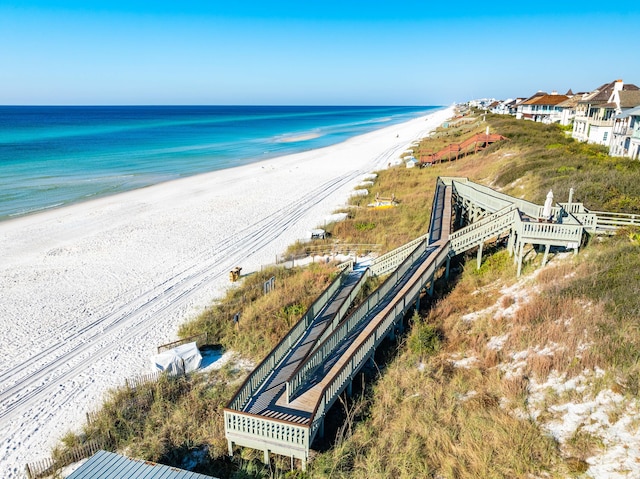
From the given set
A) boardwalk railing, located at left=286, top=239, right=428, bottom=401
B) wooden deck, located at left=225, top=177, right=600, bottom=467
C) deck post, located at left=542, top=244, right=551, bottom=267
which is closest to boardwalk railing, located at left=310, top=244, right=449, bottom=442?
wooden deck, located at left=225, top=177, right=600, bottom=467

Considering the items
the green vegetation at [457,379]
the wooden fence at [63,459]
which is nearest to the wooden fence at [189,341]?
the green vegetation at [457,379]

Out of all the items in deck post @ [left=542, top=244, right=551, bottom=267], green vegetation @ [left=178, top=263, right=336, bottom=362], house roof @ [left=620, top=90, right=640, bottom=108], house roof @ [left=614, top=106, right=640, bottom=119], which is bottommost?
green vegetation @ [left=178, top=263, right=336, bottom=362]

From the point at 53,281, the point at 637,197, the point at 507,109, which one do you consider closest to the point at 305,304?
the point at 53,281

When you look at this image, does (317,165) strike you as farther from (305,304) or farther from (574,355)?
(574,355)

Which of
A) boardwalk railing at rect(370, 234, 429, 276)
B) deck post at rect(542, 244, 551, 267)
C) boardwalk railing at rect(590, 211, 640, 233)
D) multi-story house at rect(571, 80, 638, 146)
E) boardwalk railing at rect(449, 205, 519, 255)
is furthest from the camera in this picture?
multi-story house at rect(571, 80, 638, 146)

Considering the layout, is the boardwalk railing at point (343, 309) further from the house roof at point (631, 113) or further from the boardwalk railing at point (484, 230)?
the house roof at point (631, 113)

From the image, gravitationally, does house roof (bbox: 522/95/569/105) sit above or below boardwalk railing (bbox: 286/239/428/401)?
above

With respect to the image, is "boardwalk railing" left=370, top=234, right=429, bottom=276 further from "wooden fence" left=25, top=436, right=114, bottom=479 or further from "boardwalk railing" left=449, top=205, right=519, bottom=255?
"wooden fence" left=25, top=436, right=114, bottom=479
